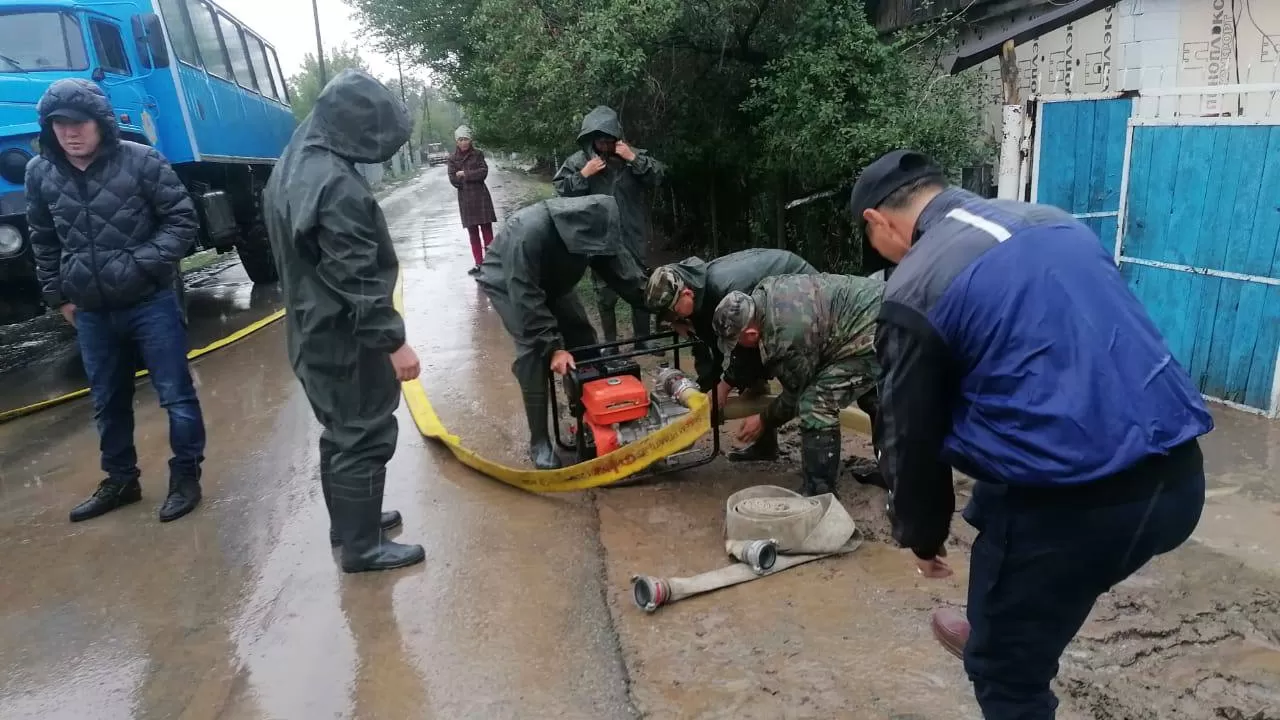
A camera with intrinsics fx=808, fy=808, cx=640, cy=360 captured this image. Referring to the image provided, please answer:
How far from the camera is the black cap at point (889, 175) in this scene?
1863mm

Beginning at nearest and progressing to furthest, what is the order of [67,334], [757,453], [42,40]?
[757,453] → [42,40] → [67,334]

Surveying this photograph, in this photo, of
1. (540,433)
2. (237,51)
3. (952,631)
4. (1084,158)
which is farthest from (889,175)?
(237,51)

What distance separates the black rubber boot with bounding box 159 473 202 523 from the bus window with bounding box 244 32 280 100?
905 cm

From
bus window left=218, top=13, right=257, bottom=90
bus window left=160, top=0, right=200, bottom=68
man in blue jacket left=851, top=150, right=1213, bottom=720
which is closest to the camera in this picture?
man in blue jacket left=851, top=150, right=1213, bottom=720

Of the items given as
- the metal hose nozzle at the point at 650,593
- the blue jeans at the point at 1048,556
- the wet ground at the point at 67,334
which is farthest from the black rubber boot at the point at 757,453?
the wet ground at the point at 67,334

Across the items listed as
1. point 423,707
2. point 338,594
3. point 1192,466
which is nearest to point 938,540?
point 1192,466

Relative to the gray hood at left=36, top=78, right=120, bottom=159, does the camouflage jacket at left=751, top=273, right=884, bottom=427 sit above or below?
below

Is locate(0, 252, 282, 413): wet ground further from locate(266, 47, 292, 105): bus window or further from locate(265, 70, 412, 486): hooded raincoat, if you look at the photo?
locate(265, 70, 412, 486): hooded raincoat

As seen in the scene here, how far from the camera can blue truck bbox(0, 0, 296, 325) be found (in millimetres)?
6062

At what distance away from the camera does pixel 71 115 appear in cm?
353

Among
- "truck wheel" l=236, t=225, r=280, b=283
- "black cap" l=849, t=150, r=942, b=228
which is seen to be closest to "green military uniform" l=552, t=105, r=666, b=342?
"black cap" l=849, t=150, r=942, b=228

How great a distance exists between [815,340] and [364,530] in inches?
82.6

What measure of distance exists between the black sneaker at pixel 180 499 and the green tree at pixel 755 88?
4279mm

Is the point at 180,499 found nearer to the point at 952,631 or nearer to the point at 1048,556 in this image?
the point at 952,631
